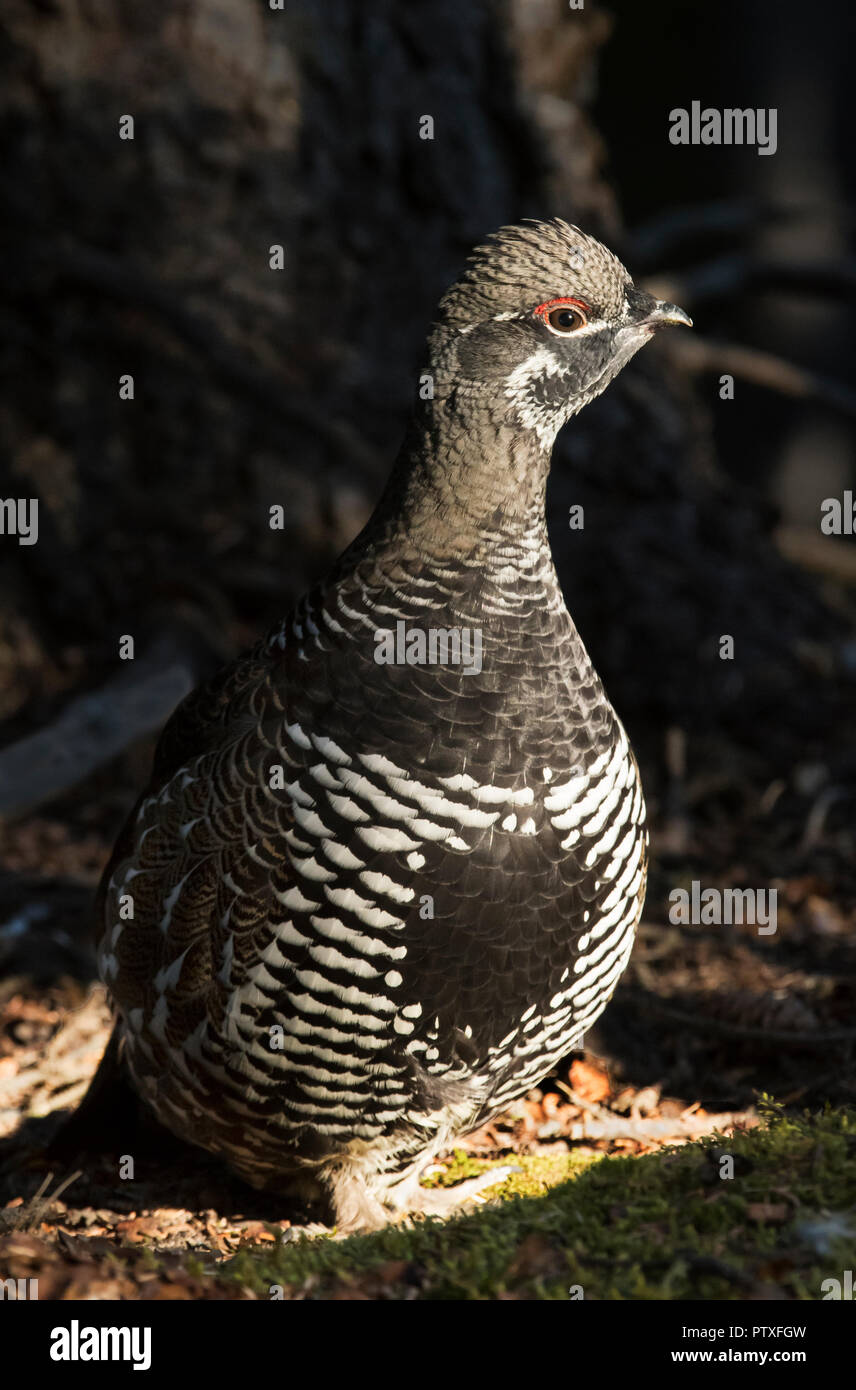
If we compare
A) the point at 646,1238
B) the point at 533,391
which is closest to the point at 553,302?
the point at 533,391

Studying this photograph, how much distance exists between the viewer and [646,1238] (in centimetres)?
271

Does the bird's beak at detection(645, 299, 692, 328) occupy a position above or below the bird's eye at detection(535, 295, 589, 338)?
above

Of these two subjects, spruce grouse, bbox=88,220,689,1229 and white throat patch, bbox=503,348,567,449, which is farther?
white throat patch, bbox=503,348,567,449

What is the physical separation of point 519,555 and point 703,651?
3.48m

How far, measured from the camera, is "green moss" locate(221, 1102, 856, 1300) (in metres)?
2.54

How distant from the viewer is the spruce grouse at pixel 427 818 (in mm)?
3188

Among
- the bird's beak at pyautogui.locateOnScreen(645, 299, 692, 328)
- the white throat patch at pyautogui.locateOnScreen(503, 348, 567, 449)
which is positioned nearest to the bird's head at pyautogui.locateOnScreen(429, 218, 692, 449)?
the white throat patch at pyautogui.locateOnScreen(503, 348, 567, 449)

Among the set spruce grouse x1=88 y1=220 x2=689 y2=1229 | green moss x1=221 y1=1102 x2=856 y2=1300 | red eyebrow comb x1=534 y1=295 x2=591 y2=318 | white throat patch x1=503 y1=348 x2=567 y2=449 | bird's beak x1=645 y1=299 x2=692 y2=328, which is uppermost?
bird's beak x1=645 y1=299 x2=692 y2=328

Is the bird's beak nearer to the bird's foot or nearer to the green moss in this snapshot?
the green moss

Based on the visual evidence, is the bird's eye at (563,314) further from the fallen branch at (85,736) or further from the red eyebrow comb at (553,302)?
the fallen branch at (85,736)

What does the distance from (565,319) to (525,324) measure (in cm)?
12

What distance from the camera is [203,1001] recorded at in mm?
3449

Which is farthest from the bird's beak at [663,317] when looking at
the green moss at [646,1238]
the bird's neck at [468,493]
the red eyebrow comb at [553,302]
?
the green moss at [646,1238]
